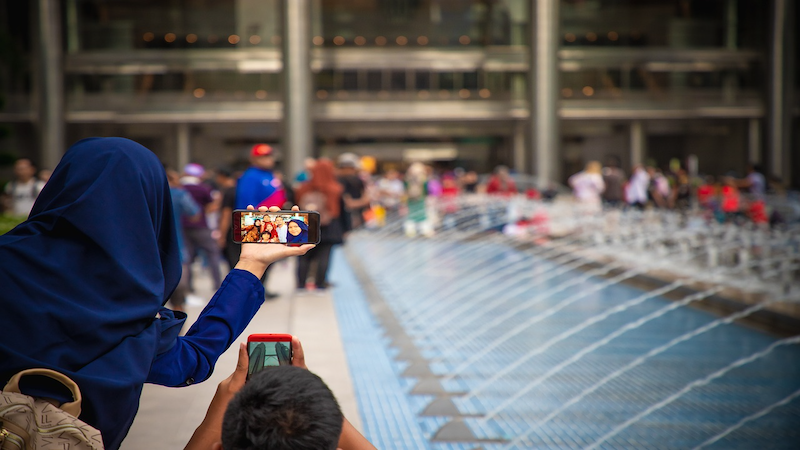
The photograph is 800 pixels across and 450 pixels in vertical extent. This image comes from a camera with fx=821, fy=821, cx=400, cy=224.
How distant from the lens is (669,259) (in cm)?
1199

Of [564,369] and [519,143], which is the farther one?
[519,143]

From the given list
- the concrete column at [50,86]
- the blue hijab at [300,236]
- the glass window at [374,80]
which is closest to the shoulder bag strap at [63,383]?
the blue hijab at [300,236]

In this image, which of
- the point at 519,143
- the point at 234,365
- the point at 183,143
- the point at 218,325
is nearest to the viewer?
the point at 218,325

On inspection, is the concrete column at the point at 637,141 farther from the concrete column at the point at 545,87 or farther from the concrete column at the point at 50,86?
the concrete column at the point at 50,86

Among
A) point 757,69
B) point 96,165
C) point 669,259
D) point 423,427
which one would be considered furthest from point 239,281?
point 757,69

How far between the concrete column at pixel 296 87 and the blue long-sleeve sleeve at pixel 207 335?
37399 millimetres

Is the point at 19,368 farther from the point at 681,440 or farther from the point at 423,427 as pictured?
the point at 681,440

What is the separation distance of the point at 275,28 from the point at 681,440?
43536mm

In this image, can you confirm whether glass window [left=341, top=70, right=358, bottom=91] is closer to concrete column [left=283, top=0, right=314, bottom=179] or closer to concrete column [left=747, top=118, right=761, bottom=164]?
concrete column [left=283, top=0, right=314, bottom=179]

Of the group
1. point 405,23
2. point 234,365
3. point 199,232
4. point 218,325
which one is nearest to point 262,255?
A: point 218,325

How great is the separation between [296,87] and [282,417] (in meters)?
39.0

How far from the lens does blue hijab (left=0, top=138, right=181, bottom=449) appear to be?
195cm

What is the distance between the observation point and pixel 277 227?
98.5 inches

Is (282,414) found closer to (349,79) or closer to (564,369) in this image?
(564,369)
